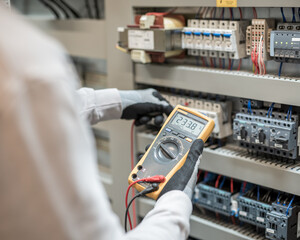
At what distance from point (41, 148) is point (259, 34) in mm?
1104

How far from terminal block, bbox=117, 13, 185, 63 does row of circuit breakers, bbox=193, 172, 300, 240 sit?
0.57 m

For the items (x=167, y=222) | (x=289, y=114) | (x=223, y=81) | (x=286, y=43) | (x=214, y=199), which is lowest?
(x=214, y=199)

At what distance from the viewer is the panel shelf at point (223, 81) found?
145 centimetres

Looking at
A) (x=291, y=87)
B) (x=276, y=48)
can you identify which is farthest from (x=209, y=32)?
(x=291, y=87)

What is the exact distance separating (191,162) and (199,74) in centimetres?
55

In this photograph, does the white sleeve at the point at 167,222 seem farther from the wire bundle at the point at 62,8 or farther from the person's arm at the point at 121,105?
the wire bundle at the point at 62,8

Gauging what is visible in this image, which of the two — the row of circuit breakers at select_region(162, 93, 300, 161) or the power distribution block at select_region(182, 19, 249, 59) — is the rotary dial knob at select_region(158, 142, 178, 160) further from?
the power distribution block at select_region(182, 19, 249, 59)

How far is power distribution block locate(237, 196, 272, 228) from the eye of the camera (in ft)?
5.20

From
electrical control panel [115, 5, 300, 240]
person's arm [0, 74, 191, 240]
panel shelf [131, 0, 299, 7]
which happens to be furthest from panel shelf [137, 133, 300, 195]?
person's arm [0, 74, 191, 240]

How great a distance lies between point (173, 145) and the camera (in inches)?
54.0

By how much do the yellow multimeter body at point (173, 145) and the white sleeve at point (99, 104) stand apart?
27cm

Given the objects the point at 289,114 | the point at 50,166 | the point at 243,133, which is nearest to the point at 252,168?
the point at 243,133

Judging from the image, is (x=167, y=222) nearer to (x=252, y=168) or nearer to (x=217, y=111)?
(x=252, y=168)

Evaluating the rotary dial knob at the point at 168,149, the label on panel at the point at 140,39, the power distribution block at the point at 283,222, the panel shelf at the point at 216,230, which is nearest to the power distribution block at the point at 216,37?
the label on panel at the point at 140,39
